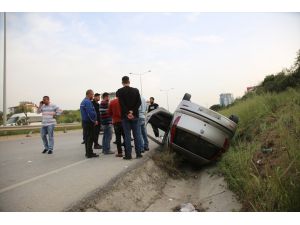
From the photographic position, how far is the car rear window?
7.42 m

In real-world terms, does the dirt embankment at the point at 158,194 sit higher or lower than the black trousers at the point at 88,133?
lower

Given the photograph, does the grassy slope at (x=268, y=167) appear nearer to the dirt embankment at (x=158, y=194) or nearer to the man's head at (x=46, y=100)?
the dirt embankment at (x=158, y=194)

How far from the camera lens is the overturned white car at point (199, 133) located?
7.37 m

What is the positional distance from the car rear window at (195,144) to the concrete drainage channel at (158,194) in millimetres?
507

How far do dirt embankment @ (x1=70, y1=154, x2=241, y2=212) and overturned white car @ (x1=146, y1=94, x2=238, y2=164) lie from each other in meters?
0.56

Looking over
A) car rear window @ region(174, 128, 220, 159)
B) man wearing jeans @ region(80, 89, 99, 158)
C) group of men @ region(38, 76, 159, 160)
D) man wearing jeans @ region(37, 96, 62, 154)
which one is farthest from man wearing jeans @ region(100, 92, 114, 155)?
car rear window @ region(174, 128, 220, 159)

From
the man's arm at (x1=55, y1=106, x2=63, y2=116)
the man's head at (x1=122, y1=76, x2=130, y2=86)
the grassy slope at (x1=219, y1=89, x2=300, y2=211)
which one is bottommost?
the grassy slope at (x1=219, y1=89, x2=300, y2=211)

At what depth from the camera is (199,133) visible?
730 centimetres

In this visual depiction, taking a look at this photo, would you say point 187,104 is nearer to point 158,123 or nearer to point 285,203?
point 158,123

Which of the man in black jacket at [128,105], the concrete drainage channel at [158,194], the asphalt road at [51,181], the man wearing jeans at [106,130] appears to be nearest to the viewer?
the asphalt road at [51,181]

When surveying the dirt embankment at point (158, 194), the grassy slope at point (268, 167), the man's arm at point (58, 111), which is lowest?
the dirt embankment at point (158, 194)

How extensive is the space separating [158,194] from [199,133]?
201cm

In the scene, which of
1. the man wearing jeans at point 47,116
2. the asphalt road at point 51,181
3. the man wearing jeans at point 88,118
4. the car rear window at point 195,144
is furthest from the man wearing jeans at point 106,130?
the car rear window at point 195,144

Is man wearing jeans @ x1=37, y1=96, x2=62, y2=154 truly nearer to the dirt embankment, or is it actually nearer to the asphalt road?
the asphalt road
